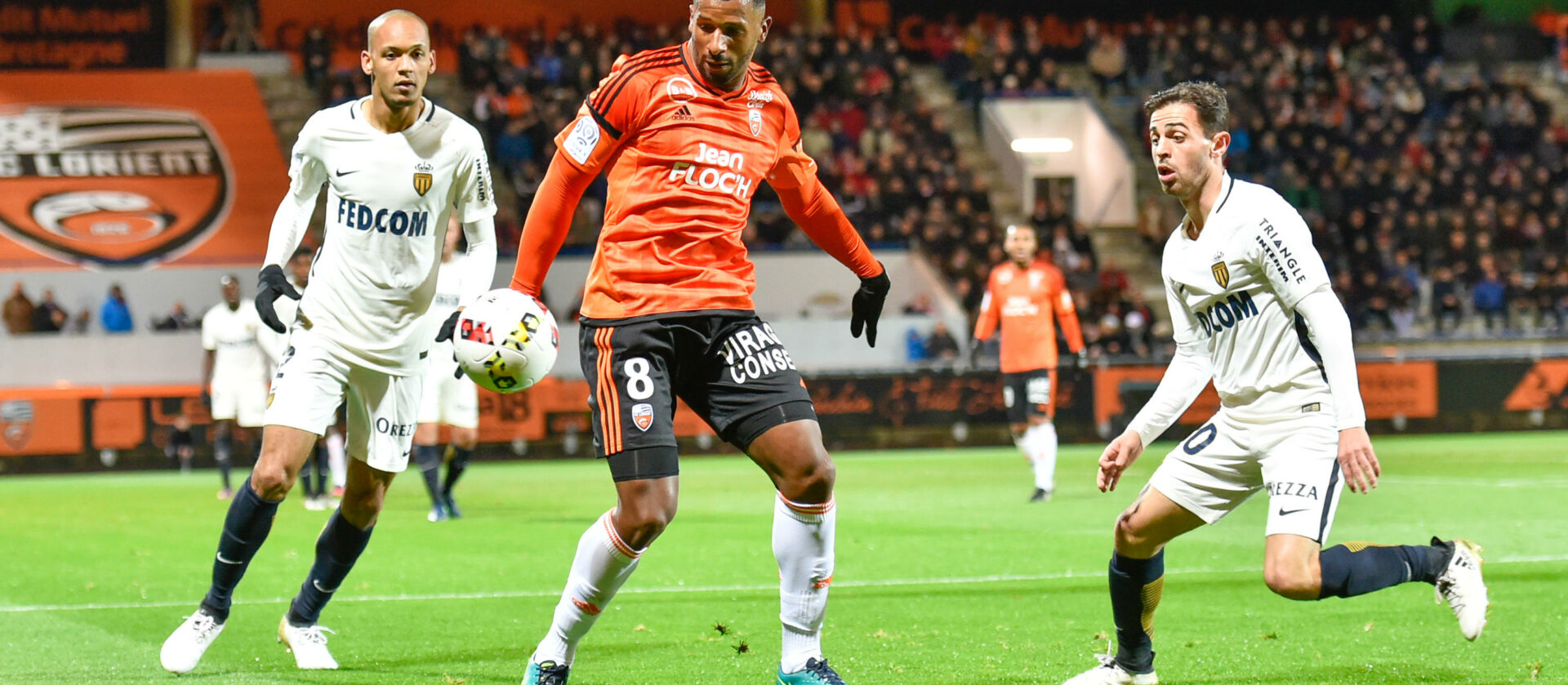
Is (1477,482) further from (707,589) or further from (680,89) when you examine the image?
(680,89)

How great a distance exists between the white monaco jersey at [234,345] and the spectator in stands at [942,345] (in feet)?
33.6

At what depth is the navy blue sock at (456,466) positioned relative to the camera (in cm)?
1194

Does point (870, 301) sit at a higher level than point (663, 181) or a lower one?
lower

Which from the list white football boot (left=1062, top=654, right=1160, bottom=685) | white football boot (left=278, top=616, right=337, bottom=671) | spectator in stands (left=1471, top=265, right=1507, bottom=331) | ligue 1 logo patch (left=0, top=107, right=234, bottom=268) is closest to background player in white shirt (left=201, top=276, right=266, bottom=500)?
white football boot (left=278, top=616, right=337, bottom=671)

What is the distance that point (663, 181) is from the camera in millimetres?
4871

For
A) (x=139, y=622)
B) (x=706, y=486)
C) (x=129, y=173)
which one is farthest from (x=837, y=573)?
(x=129, y=173)

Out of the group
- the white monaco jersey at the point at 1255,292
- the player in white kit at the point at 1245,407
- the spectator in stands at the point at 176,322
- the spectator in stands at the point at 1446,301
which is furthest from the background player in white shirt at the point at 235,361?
the spectator in stands at the point at 1446,301

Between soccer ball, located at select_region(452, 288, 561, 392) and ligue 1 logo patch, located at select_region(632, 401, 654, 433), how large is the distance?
15.1 inches

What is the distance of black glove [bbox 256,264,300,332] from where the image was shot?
17.9 feet

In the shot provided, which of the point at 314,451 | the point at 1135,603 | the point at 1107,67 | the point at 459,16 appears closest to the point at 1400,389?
the point at 1107,67

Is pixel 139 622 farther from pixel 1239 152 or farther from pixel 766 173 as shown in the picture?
pixel 1239 152

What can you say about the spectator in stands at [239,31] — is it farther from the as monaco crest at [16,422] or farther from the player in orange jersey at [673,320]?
the player in orange jersey at [673,320]

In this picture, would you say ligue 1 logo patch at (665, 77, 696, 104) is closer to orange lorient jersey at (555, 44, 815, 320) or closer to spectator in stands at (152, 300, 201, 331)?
orange lorient jersey at (555, 44, 815, 320)

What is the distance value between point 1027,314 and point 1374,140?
16.4 m
